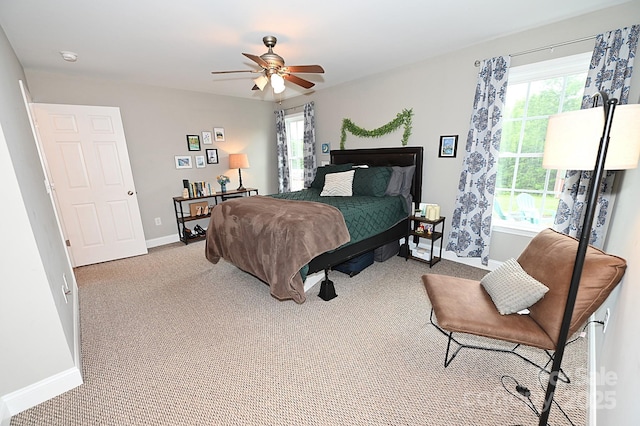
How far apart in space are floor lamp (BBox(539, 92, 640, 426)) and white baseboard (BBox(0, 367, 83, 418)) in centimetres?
262

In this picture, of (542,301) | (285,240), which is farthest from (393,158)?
(542,301)

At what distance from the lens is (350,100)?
415cm

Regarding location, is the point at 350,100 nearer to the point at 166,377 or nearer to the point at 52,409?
the point at 166,377

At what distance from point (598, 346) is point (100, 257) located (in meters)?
5.27

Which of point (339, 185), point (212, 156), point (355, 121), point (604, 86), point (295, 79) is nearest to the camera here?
point (604, 86)

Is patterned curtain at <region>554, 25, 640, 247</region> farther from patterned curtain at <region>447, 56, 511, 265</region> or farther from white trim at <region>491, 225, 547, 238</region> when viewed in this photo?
patterned curtain at <region>447, 56, 511, 265</region>

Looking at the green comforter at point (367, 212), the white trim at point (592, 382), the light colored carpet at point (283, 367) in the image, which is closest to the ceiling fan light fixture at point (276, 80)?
the green comforter at point (367, 212)

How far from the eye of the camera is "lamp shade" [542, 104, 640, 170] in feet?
3.29

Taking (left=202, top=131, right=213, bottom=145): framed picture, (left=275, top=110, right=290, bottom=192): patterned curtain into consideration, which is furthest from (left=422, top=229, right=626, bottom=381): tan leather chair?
(left=202, top=131, right=213, bottom=145): framed picture

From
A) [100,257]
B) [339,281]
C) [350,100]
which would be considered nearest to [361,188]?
[339,281]

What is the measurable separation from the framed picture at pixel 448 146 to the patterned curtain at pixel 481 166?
0.19 meters

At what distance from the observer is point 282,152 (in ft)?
17.6

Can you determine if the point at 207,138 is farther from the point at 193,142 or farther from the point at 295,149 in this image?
the point at 295,149

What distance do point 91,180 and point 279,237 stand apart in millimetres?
3143
